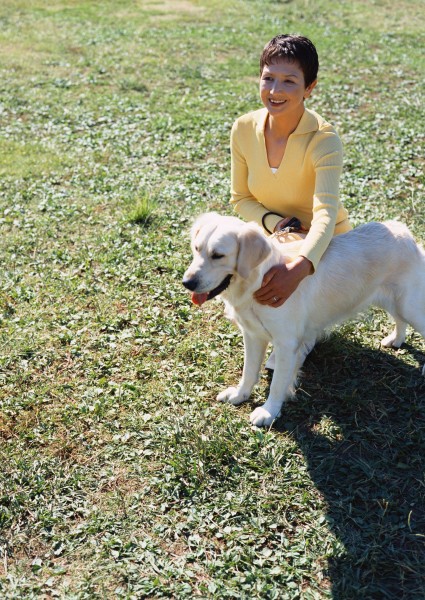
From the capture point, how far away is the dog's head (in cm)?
351

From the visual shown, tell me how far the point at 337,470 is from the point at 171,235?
3192 millimetres

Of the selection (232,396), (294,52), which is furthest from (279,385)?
(294,52)

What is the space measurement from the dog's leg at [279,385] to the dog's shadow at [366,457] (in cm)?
9

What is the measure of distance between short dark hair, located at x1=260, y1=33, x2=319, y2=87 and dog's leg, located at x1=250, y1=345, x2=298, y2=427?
5.42ft

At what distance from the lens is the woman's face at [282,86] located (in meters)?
3.94

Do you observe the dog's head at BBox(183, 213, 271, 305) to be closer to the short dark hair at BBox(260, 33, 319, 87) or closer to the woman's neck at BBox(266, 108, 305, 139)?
the woman's neck at BBox(266, 108, 305, 139)

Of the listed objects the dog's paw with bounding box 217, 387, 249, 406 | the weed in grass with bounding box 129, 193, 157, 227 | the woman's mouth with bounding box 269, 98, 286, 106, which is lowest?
the weed in grass with bounding box 129, 193, 157, 227

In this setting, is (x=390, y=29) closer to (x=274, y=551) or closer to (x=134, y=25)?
(x=134, y=25)

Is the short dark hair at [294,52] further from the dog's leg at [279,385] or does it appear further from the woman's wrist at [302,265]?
the dog's leg at [279,385]

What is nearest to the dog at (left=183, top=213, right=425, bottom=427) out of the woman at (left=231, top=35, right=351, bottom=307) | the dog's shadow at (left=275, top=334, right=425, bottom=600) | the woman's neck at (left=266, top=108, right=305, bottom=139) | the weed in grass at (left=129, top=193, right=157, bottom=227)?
the woman at (left=231, top=35, right=351, bottom=307)

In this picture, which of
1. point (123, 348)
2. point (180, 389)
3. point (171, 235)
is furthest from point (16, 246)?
point (180, 389)

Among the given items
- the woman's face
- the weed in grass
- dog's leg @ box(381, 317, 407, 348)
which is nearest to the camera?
the woman's face

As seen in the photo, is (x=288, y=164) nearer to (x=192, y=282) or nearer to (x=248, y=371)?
(x=192, y=282)

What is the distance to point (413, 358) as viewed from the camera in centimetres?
462
